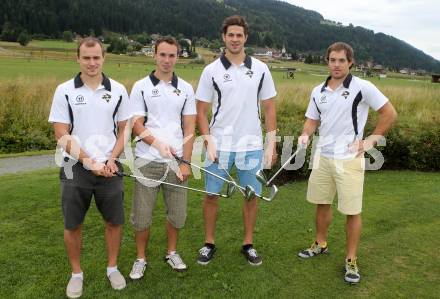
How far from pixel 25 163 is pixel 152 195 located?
23.8ft

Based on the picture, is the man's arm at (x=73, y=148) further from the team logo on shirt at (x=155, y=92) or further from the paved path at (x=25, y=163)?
the paved path at (x=25, y=163)

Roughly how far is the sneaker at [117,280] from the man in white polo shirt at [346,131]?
2.31 m

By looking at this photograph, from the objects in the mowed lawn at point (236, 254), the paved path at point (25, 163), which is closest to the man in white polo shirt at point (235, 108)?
the mowed lawn at point (236, 254)

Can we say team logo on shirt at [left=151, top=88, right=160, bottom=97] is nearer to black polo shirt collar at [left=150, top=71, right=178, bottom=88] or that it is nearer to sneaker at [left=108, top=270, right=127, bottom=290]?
black polo shirt collar at [left=150, top=71, right=178, bottom=88]

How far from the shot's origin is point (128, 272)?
4.82 m

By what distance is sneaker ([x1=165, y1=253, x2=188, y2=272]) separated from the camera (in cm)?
483

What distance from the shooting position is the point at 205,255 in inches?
200

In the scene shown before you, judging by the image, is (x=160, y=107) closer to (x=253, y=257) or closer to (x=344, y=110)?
(x=344, y=110)

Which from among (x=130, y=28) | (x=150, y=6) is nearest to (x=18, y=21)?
(x=130, y=28)

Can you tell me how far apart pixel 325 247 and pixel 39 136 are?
33.0 ft

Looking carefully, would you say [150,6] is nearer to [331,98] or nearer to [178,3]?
[178,3]

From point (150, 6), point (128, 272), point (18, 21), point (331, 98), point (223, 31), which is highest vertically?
point (150, 6)

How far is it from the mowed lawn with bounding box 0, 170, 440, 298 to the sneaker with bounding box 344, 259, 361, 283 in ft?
0.21

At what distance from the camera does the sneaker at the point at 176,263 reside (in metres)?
4.83
